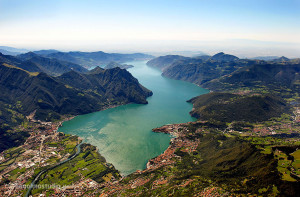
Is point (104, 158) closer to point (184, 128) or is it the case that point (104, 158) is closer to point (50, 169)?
point (50, 169)

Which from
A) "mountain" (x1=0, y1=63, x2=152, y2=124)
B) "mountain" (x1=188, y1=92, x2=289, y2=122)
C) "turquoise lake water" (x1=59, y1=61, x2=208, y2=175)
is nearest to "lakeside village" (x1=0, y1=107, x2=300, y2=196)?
"turquoise lake water" (x1=59, y1=61, x2=208, y2=175)

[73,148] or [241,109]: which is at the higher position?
[241,109]

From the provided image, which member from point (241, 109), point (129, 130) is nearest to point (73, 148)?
point (129, 130)

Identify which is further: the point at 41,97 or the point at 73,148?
the point at 41,97

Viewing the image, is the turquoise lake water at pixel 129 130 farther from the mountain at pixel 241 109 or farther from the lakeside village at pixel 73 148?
the mountain at pixel 241 109

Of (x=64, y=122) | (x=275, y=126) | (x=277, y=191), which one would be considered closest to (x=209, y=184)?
(x=277, y=191)

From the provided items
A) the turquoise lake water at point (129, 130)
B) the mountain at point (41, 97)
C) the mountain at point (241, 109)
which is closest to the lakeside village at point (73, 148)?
the turquoise lake water at point (129, 130)

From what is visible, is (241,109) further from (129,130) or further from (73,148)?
(73,148)
